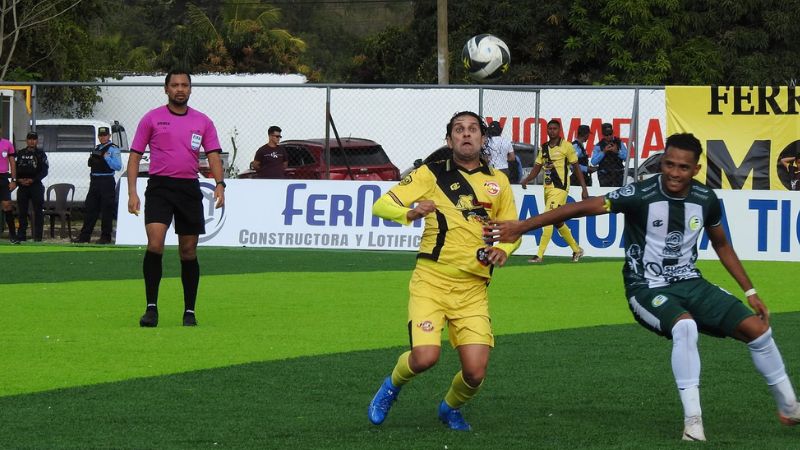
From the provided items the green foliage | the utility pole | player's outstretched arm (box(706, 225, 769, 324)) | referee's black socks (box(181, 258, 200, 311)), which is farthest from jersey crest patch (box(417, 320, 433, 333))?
the green foliage

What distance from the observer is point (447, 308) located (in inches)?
291

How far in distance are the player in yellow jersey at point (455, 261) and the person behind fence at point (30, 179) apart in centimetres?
1675

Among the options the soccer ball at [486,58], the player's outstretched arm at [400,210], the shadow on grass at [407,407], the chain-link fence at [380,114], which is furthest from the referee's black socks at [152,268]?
the chain-link fence at [380,114]

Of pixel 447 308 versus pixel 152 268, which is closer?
pixel 447 308

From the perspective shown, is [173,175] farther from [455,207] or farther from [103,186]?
[103,186]

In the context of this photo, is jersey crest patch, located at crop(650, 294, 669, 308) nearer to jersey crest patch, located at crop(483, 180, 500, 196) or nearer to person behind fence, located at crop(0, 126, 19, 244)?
jersey crest patch, located at crop(483, 180, 500, 196)

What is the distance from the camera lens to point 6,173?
23.3 meters

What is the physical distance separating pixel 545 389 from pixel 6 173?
53.5 feet

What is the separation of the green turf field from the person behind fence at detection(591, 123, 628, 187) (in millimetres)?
5945

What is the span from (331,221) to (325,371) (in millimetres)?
11962

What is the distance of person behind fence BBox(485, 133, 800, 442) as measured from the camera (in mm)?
7145

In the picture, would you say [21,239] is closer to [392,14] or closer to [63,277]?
[63,277]

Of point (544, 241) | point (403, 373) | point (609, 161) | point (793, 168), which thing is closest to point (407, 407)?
point (403, 373)

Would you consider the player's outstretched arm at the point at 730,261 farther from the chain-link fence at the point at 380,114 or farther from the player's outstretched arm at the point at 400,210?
the chain-link fence at the point at 380,114
